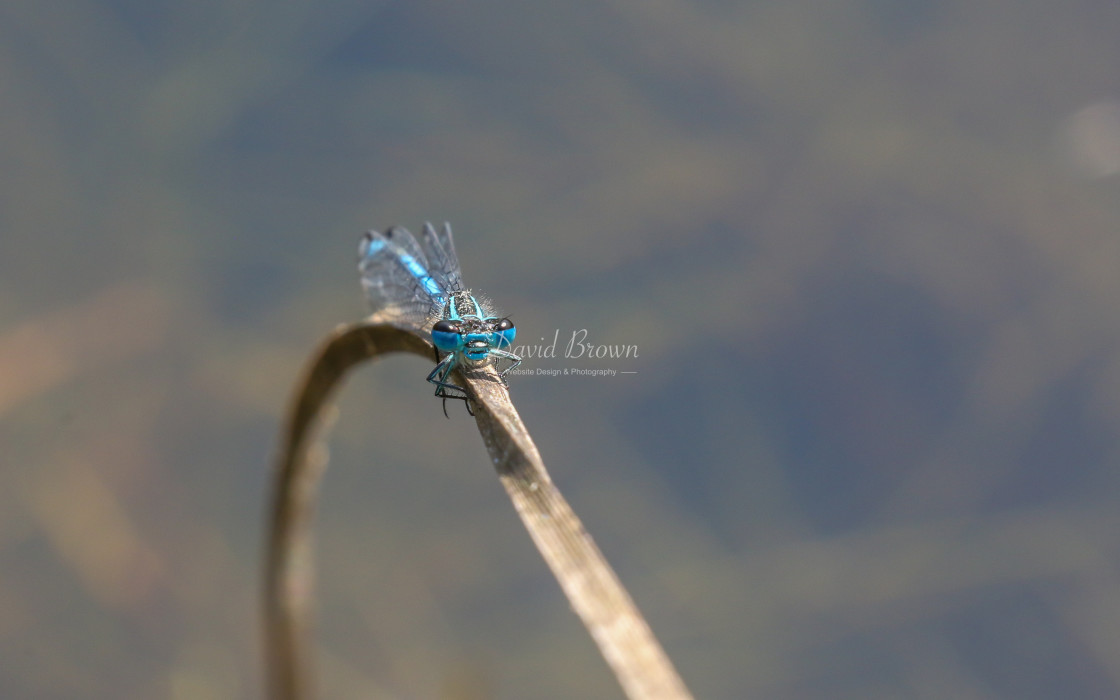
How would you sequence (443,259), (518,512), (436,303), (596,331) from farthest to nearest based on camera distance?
(596,331) → (443,259) → (436,303) → (518,512)

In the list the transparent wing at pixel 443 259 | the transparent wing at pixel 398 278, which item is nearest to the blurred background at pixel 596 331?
the transparent wing at pixel 398 278

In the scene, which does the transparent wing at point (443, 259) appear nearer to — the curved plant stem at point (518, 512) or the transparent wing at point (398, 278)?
the transparent wing at point (398, 278)

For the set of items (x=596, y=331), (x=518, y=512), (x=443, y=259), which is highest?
(x=596, y=331)

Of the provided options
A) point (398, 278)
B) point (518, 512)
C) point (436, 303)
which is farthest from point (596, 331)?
point (518, 512)

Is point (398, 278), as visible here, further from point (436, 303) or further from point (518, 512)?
point (518, 512)

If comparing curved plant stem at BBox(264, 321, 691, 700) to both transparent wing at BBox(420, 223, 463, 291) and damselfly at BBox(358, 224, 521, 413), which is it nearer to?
damselfly at BBox(358, 224, 521, 413)

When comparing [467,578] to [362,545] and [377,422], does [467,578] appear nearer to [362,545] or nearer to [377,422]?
[362,545]

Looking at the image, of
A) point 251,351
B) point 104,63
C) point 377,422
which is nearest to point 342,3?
point 104,63
